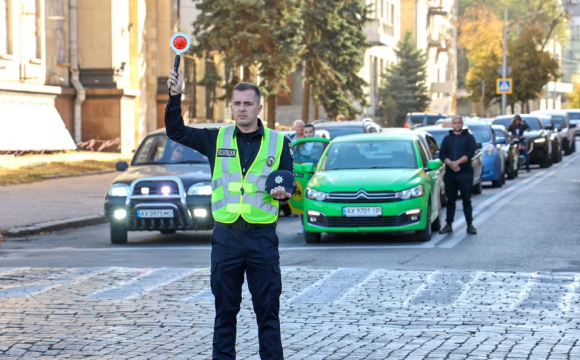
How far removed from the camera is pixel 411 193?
16641 millimetres

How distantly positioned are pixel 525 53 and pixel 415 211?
67544mm

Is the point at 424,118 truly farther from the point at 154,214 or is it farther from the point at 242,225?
the point at 242,225

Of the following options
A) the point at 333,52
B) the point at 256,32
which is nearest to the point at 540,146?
the point at 256,32

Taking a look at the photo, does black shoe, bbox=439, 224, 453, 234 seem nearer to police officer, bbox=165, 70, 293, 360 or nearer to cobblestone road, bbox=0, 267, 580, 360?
cobblestone road, bbox=0, 267, 580, 360

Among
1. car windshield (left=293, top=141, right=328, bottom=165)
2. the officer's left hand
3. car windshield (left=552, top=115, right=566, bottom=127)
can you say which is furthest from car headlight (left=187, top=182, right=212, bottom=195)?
car windshield (left=552, top=115, right=566, bottom=127)

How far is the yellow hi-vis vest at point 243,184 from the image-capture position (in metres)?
6.67

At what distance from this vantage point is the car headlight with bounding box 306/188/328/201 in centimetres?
1667

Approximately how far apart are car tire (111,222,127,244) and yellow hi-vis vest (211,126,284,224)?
34.4 ft

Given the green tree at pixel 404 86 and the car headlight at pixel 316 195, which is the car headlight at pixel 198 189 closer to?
the car headlight at pixel 316 195

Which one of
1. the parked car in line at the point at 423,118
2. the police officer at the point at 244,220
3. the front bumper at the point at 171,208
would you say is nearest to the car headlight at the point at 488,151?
the front bumper at the point at 171,208

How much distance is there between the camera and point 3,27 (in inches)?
1454

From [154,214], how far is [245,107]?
34.0ft

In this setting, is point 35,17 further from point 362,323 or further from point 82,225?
point 362,323

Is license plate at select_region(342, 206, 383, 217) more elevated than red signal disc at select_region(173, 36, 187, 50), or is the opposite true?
red signal disc at select_region(173, 36, 187, 50)
